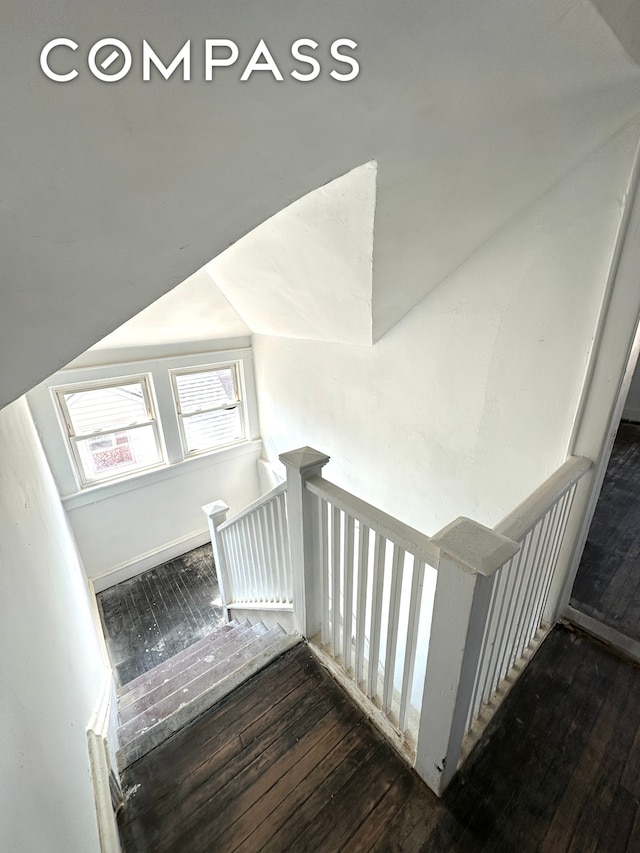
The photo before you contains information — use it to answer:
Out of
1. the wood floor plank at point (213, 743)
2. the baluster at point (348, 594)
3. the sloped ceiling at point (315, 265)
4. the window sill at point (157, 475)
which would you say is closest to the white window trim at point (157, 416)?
the window sill at point (157, 475)

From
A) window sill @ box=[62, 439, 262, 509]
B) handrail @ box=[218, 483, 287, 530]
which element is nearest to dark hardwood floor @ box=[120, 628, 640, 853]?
handrail @ box=[218, 483, 287, 530]

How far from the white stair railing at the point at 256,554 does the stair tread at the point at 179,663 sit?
0.22 m

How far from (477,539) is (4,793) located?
1107 mm

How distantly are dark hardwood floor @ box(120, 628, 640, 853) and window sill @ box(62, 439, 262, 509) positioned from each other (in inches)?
120

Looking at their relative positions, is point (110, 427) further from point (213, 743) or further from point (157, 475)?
point (213, 743)

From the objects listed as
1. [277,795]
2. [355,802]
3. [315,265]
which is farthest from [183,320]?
[355,802]

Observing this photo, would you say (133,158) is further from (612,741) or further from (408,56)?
(612,741)

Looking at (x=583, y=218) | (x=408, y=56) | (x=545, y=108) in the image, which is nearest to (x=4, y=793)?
(x=408, y=56)

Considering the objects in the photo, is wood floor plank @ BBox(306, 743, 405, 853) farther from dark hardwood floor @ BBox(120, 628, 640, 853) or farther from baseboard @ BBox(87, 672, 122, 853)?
baseboard @ BBox(87, 672, 122, 853)

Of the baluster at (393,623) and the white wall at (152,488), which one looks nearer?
the baluster at (393,623)

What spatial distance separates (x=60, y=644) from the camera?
150 cm

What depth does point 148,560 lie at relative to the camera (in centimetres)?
442

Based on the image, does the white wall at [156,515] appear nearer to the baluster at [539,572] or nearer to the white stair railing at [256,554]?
the white stair railing at [256,554]

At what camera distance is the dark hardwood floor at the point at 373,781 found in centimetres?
121
